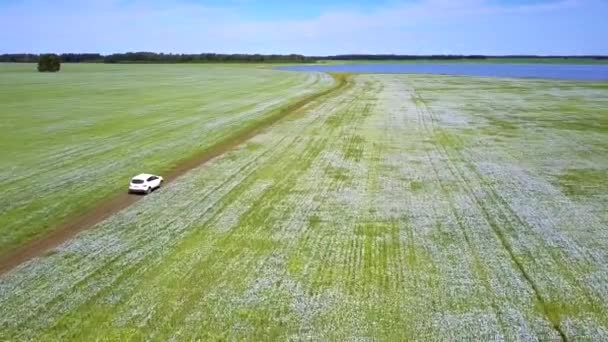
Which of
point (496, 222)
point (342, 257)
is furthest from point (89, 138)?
point (496, 222)

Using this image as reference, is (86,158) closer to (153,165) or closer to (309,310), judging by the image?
(153,165)

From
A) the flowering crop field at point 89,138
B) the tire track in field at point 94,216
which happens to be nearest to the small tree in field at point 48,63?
the flowering crop field at point 89,138

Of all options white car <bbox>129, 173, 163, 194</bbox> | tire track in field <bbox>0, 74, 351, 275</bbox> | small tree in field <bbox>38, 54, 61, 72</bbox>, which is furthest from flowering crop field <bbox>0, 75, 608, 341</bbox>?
small tree in field <bbox>38, 54, 61, 72</bbox>

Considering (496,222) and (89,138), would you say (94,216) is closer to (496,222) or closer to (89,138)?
(496,222)

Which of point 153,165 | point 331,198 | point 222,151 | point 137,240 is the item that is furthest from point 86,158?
point 331,198

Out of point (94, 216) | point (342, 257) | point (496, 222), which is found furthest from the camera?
point (94, 216)

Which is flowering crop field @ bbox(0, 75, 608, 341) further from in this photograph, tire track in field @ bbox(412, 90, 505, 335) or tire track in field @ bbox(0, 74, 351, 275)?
tire track in field @ bbox(0, 74, 351, 275)
